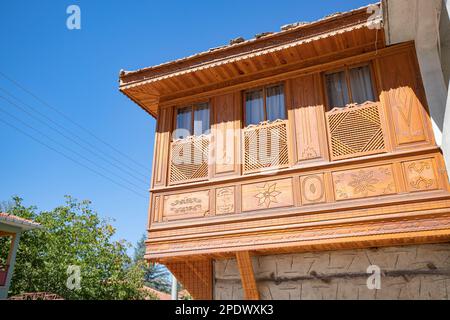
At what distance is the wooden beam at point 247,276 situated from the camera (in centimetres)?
546

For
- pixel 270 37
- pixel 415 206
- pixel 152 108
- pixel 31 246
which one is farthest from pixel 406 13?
pixel 31 246

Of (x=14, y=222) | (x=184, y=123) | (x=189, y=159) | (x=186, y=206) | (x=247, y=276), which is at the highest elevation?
(x=184, y=123)

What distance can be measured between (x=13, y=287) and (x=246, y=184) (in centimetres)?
1566

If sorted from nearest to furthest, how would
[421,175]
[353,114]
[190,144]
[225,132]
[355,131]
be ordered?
[421,175], [355,131], [353,114], [225,132], [190,144]

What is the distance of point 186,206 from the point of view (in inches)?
233

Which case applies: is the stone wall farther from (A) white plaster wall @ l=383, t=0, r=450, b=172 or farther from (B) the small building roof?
(B) the small building roof

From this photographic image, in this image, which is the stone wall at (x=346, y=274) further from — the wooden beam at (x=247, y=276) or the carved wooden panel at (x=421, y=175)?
the carved wooden panel at (x=421, y=175)

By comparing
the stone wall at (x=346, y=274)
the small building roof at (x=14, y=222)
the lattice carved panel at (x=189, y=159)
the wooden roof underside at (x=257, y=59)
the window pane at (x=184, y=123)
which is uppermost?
the wooden roof underside at (x=257, y=59)

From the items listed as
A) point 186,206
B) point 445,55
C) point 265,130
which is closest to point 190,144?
point 186,206

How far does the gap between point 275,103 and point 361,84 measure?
1.35 meters

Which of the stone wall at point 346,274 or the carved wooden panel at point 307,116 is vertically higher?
the carved wooden panel at point 307,116

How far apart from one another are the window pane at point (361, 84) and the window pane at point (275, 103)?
110 centimetres

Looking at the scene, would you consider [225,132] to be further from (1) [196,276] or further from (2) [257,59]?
(1) [196,276]

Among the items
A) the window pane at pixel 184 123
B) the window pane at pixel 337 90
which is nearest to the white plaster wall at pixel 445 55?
the window pane at pixel 337 90
